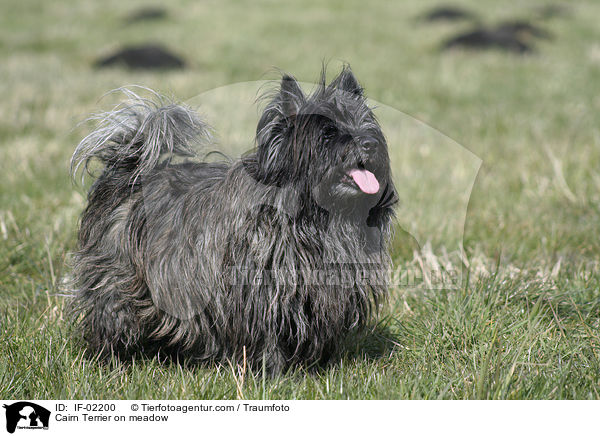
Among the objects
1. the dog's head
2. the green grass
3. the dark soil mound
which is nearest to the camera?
the dog's head

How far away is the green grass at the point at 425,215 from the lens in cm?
306

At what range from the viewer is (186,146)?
3301 millimetres

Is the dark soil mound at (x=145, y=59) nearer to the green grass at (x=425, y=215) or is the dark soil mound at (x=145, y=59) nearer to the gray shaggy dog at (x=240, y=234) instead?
the green grass at (x=425, y=215)

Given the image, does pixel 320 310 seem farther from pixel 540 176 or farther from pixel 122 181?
pixel 540 176

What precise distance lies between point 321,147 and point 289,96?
0.25 meters

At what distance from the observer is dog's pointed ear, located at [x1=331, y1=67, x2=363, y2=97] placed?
9.22ft

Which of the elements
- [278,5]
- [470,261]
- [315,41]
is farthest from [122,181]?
[278,5]

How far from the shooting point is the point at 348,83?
2826 mm

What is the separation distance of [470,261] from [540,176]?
2333 millimetres
